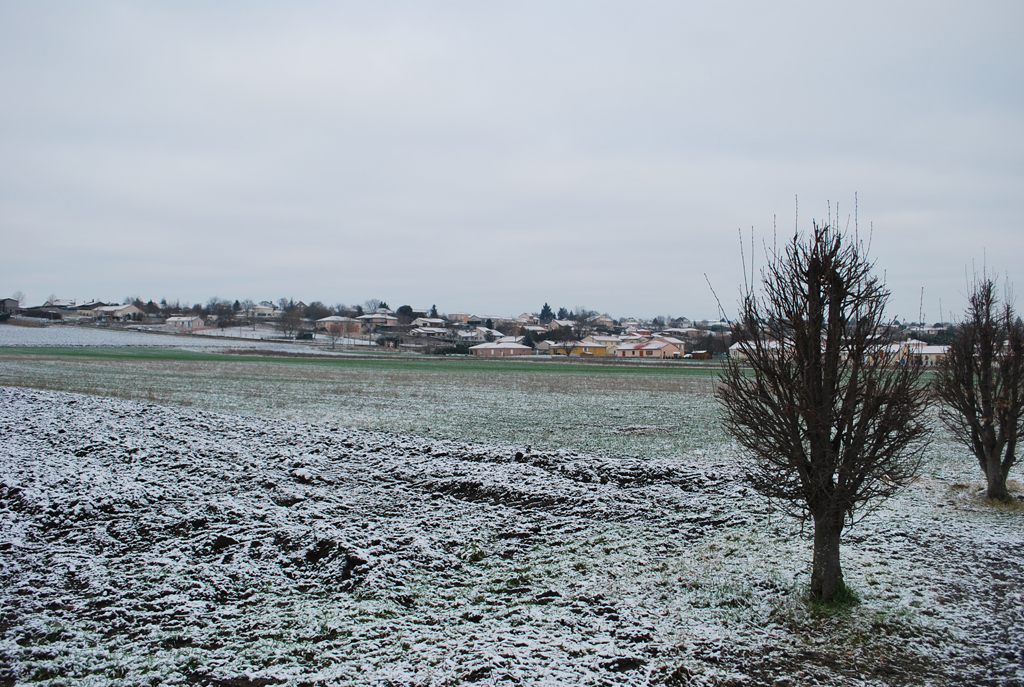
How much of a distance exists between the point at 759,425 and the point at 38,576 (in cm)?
1042

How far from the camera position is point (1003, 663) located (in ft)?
20.9

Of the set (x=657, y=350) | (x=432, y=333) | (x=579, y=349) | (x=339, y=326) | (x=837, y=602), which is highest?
(x=339, y=326)

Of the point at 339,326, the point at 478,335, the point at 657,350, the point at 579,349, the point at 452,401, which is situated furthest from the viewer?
the point at 478,335

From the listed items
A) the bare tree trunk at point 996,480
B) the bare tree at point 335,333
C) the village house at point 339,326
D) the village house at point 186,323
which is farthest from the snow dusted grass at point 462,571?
the village house at point 186,323

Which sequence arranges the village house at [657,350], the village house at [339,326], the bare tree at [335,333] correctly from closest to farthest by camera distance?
the village house at [657,350] → the bare tree at [335,333] → the village house at [339,326]

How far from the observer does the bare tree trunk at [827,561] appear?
7820 mm

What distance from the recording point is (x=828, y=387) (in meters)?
7.59

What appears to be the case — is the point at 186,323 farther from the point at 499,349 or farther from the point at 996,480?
the point at 996,480

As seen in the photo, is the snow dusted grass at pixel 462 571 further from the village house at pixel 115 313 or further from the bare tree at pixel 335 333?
the village house at pixel 115 313

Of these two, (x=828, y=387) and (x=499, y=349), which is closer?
(x=828, y=387)

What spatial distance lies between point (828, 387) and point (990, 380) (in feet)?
28.2

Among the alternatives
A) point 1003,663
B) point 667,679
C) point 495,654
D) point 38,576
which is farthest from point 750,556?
point 38,576

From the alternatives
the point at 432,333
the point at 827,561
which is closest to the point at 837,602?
the point at 827,561

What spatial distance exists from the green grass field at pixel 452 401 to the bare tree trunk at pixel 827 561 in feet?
33.6
